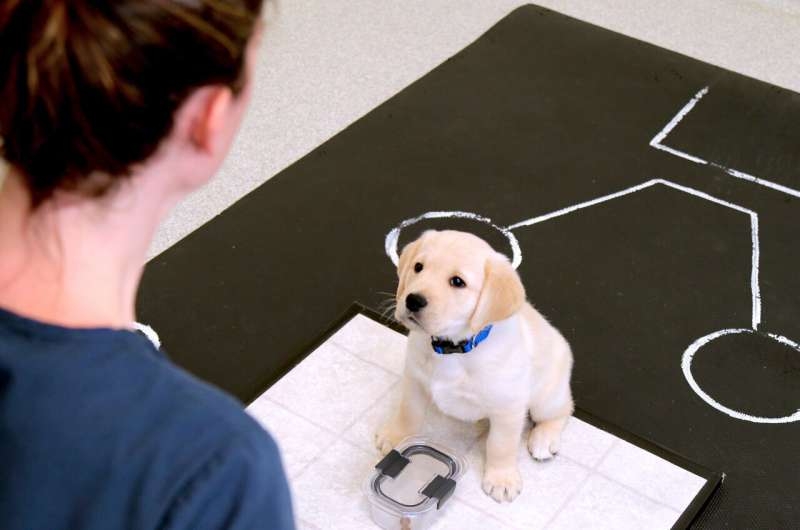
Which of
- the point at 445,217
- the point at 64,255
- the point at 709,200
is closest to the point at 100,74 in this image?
the point at 64,255

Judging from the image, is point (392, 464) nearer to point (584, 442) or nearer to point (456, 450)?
point (456, 450)

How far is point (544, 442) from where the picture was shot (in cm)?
174

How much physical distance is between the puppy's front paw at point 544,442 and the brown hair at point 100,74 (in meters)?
1.23

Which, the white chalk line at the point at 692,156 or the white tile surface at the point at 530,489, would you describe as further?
the white chalk line at the point at 692,156

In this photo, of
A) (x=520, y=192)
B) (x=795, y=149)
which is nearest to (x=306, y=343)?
(x=520, y=192)

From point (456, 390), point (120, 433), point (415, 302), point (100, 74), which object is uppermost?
point (100, 74)

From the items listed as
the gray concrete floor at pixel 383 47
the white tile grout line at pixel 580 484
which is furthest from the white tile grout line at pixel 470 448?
the gray concrete floor at pixel 383 47

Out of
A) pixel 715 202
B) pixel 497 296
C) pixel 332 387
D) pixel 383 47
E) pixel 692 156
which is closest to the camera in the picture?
pixel 497 296

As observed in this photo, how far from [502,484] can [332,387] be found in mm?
334

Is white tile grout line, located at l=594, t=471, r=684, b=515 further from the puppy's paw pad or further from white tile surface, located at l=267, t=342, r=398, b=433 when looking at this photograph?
white tile surface, located at l=267, t=342, r=398, b=433

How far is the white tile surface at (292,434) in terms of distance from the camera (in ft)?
5.67

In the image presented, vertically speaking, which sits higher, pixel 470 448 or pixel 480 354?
pixel 480 354

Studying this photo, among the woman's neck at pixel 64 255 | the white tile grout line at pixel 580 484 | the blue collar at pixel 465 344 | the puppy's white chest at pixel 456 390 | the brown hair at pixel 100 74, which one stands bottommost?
the white tile grout line at pixel 580 484

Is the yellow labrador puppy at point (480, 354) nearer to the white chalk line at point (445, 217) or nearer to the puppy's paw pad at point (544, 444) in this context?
the puppy's paw pad at point (544, 444)
